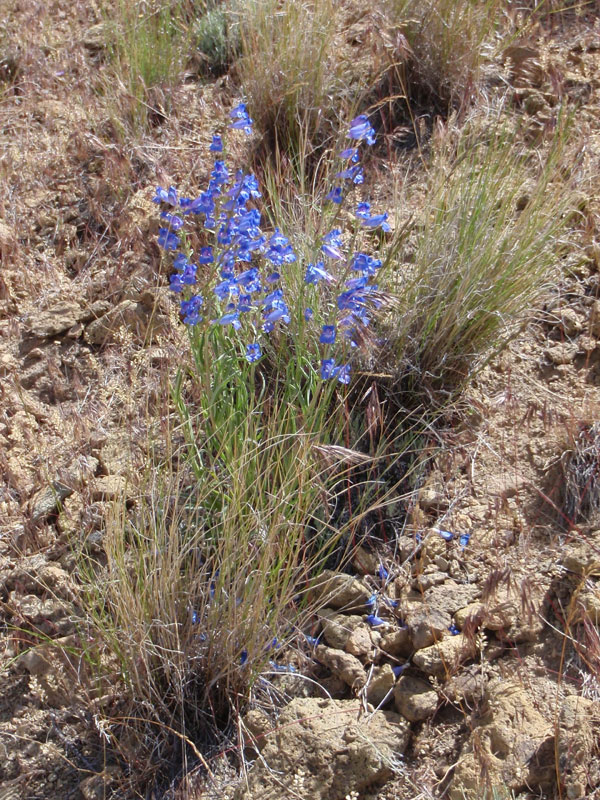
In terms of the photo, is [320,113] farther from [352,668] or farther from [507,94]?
[352,668]

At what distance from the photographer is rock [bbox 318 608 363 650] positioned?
7.46 feet

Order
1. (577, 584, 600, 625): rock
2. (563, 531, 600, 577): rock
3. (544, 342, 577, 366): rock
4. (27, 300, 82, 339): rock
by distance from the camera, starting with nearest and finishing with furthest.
Answer: (577, 584, 600, 625): rock, (563, 531, 600, 577): rock, (544, 342, 577, 366): rock, (27, 300, 82, 339): rock

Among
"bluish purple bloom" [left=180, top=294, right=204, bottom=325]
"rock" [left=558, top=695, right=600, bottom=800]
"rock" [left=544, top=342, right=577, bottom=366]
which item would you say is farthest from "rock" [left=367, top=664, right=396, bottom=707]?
"rock" [left=544, top=342, right=577, bottom=366]

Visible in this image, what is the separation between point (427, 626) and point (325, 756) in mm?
448

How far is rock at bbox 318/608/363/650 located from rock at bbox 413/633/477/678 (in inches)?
7.9

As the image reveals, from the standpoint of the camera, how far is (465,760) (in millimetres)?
1947

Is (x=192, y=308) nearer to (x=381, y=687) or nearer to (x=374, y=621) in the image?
(x=374, y=621)

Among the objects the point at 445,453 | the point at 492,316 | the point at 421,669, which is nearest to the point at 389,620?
the point at 421,669

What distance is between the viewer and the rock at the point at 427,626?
2.21 metres

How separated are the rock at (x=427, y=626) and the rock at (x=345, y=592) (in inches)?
6.3

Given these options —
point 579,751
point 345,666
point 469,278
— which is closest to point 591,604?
point 579,751

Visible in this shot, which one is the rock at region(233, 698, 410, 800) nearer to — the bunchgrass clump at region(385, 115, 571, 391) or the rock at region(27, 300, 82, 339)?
the bunchgrass clump at region(385, 115, 571, 391)

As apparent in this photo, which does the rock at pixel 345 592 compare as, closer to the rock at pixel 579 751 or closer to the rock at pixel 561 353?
the rock at pixel 579 751

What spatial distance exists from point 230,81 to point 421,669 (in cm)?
309
